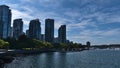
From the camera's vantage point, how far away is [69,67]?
328 ft

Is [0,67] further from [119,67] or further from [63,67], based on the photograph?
[119,67]

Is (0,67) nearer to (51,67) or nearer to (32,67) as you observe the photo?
(32,67)

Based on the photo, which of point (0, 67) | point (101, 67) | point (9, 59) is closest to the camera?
point (0, 67)

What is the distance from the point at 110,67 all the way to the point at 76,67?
14.6 metres

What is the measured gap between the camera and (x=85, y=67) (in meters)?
100

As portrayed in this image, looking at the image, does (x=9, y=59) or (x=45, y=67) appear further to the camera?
(x=9, y=59)

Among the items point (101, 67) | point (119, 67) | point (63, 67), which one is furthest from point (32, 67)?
point (119, 67)

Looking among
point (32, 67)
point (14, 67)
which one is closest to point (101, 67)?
point (32, 67)

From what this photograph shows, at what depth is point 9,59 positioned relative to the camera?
127 metres

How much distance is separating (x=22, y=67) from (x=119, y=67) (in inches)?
1598

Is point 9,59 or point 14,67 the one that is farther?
point 9,59

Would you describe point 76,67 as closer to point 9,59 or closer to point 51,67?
point 51,67

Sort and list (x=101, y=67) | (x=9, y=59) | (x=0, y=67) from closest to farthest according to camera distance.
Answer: (x=0, y=67)
(x=101, y=67)
(x=9, y=59)

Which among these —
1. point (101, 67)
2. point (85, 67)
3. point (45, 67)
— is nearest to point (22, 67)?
point (45, 67)
